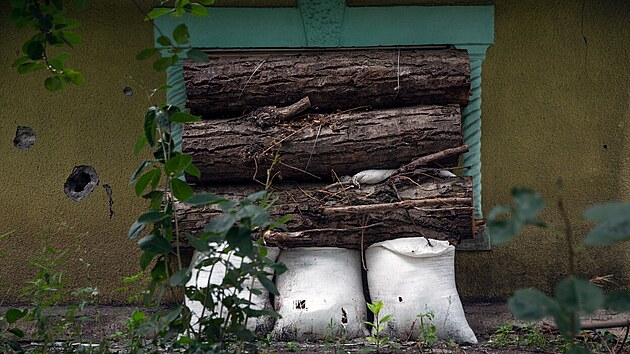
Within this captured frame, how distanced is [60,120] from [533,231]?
2.95 metres

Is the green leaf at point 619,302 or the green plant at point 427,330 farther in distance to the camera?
the green plant at point 427,330

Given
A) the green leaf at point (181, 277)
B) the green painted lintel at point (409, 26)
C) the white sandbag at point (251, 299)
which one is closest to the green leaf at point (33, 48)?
the green leaf at point (181, 277)

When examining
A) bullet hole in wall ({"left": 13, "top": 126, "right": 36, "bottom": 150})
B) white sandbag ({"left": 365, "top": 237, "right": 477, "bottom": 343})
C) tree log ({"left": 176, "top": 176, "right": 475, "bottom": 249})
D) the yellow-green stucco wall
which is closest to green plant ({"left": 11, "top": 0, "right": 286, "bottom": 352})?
tree log ({"left": 176, "top": 176, "right": 475, "bottom": 249})

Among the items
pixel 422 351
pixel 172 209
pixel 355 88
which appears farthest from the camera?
pixel 355 88

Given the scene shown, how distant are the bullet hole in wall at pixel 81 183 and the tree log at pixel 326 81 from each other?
83cm

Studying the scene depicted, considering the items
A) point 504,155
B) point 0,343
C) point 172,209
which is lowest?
point 0,343

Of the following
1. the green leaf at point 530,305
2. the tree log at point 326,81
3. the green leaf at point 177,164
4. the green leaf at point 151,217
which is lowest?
the green leaf at point 530,305

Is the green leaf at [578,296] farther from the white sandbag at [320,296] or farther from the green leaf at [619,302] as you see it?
the white sandbag at [320,296]

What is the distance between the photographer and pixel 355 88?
431 cm

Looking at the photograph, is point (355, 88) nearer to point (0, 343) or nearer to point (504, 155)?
point (504, 155)

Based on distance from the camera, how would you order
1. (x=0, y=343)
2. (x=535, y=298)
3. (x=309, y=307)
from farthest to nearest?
1. (x=309, y=307)
2. (x=0, y=343)
3. (x=535, y=298)

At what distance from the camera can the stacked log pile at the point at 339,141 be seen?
13.6 ft

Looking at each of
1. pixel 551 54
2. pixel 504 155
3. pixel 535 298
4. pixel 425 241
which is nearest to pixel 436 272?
pixel 425 241

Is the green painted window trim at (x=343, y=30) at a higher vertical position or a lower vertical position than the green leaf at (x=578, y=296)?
higher
